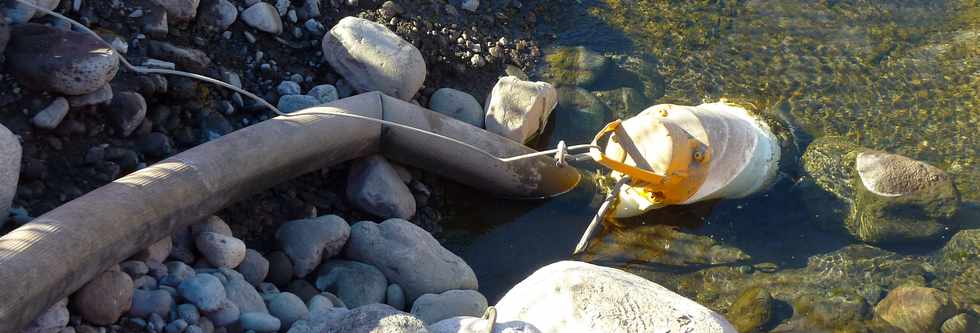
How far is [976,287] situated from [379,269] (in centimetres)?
320

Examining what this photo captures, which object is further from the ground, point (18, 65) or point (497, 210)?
point (18, 65)

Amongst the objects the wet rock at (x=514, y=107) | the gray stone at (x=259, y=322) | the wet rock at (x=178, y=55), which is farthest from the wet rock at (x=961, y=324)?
the wet rock at (x=178, y=55)

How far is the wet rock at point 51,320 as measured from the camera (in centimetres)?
373

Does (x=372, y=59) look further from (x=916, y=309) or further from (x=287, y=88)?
(x=916, y=309)

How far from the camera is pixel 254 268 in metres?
4.68

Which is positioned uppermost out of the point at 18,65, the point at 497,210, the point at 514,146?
the point at 18,65

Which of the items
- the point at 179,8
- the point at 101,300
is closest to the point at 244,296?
the point at 101,300

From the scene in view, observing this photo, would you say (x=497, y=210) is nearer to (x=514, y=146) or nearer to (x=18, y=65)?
(x=514, y=146)

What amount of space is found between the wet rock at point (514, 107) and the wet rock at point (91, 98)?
7.32ft

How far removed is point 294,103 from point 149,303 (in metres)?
1.82

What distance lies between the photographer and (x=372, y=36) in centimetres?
595

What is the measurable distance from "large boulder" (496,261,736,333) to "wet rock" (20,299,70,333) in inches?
66.7

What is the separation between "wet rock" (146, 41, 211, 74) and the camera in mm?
5285

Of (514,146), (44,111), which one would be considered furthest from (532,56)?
(44,111)
